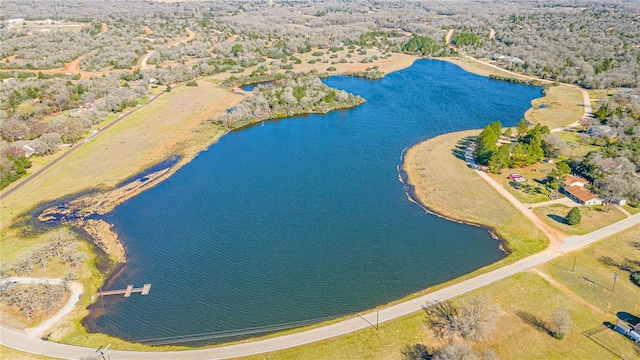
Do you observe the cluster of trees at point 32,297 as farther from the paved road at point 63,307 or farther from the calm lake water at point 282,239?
the calm lake water at point 282,239

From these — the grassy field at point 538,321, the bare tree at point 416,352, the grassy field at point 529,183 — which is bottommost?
the bare tree at point 416,352

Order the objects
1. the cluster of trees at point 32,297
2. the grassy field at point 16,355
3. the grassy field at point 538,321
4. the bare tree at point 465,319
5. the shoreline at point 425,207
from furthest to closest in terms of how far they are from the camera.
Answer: the shoreline at point 425,207, the cluster of trees at point 32,297, the bare tree at point 465,319, the grassy field at point 538,321, the grassy field at point 16,355

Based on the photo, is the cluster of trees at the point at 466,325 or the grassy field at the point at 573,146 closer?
the cluster of trees at the point at 466,325

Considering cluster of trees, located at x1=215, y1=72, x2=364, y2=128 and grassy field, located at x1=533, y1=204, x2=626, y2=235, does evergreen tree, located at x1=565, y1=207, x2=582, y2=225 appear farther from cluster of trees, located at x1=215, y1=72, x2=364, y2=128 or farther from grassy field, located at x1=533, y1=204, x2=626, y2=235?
cluster of trees, located at x1=215, y1=72, x2=364, y2=128

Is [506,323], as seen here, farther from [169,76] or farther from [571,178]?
[169,76]

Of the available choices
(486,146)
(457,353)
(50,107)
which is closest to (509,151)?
(486,146)

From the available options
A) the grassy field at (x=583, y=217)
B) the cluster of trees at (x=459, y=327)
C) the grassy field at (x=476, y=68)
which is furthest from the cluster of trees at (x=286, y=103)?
the cluster of trees at (x=459, y=327)
